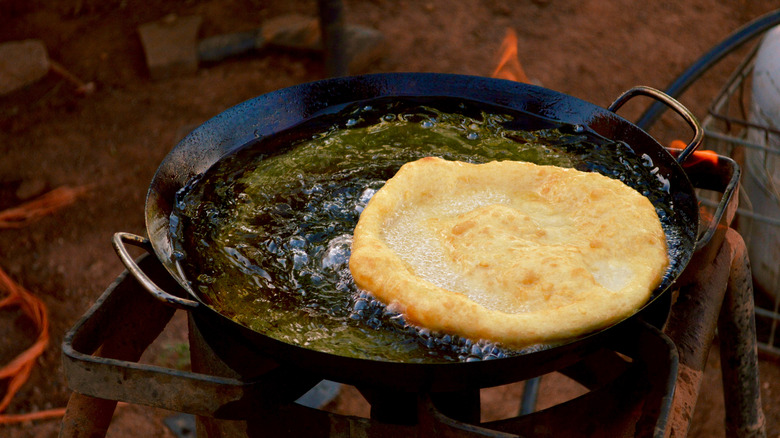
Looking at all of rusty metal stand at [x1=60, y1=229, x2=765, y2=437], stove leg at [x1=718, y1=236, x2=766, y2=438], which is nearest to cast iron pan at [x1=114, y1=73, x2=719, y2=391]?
rusty metal stand at [x1=60, y1=229, x2=765, y2=437]

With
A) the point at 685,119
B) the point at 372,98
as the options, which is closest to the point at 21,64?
the point at 372,98

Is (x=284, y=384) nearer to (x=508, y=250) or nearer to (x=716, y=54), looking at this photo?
(x=508, y=250)

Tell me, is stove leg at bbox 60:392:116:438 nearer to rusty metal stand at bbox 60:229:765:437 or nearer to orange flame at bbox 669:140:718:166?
rusty metal stand at bbox 60:229:765:437

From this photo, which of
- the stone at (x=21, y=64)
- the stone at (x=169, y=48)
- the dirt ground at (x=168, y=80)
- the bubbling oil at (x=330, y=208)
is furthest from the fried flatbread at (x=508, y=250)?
the stone at (x=21, y=64)

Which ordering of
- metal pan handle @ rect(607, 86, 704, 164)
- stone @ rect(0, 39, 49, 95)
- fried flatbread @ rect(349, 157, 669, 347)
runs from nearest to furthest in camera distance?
fried flatbread @ rect(349, 157, 669, 347)
metal pan handle @ rect(607, 86, 704, 164)
stone @ rect(0, 39, 49, 95)

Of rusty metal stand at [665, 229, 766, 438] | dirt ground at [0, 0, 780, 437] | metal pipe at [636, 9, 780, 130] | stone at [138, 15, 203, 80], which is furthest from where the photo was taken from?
stone at [138, 15, 203, 80]

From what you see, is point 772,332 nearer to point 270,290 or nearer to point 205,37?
point 270,290

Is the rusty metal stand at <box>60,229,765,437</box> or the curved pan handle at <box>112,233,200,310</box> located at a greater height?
the curved pan handle at <box>112,233,200,310</box>

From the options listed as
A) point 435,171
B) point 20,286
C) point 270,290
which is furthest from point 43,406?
point 435,171
